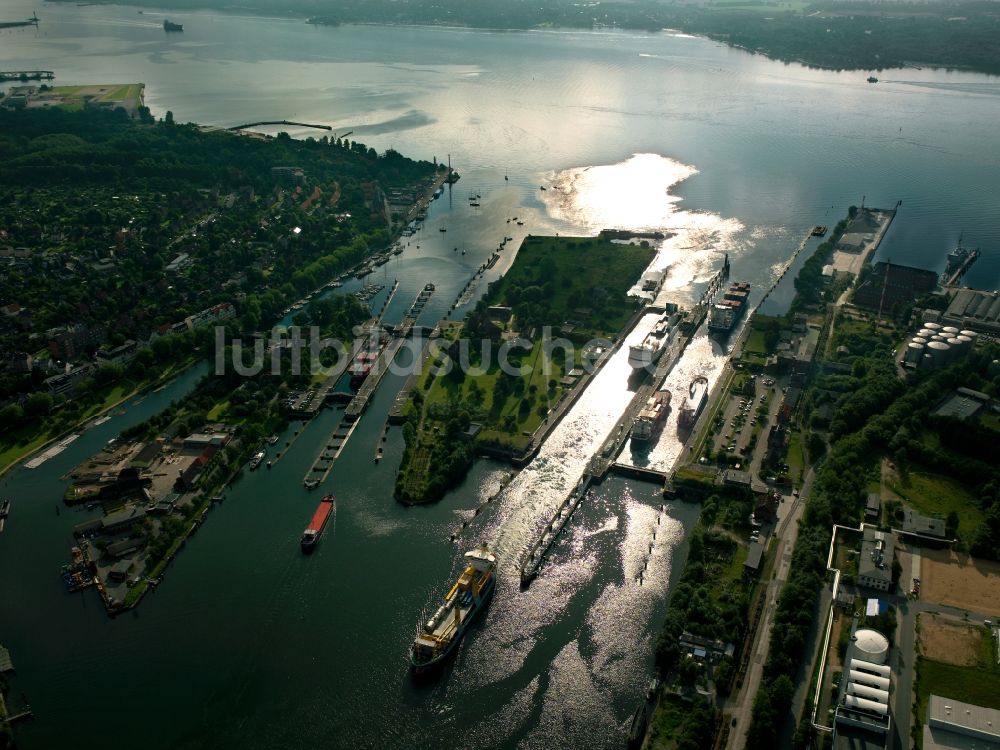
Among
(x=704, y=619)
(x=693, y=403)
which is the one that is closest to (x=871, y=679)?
(x=704, y=619)

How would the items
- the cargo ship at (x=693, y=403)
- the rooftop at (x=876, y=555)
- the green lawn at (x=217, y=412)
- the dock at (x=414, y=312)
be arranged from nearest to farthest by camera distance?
the rooftop at (x=876, y=555) → the cargo ship at (x=693, y=403) → the green lawn at (x=217, y=412) → the dock at (x=414, y=312)

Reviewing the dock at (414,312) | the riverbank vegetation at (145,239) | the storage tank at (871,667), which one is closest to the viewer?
the storage tank at (871,667)

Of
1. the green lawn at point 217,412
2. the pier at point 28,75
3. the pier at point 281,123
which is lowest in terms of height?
the green lawn at point 217,412

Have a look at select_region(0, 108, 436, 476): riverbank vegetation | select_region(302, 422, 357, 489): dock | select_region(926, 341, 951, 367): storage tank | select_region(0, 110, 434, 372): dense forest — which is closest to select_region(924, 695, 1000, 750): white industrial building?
select_region(926, 341, 951, 367): storage tank

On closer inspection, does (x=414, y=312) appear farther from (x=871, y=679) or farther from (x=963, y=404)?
(x=871, y=679)

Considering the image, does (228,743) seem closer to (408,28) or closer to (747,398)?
(747,398)

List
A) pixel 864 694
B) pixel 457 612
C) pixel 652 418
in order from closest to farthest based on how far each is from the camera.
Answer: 1. pixel 864 694
2. pixel 457 612
3. pixel 652 418

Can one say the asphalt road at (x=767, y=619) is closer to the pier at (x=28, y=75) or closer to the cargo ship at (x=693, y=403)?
the cargo ship at (x=693, y=403)

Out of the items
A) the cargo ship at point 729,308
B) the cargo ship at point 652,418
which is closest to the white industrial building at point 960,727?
the cargo ship at point 652,418
